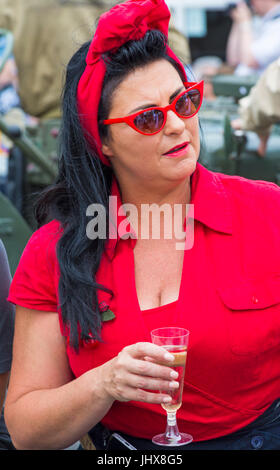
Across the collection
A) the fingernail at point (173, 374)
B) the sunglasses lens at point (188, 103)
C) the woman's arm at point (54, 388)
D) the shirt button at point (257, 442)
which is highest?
the sunglasses lens at point (188, 103)

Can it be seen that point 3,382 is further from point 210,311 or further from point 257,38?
point 257,38

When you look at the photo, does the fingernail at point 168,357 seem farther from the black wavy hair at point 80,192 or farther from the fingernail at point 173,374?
the black wavy hair at point 80,192

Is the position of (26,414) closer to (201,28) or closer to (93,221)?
(93,221)

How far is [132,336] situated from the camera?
6.89ft

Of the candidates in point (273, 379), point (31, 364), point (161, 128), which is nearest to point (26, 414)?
point (31, 364)

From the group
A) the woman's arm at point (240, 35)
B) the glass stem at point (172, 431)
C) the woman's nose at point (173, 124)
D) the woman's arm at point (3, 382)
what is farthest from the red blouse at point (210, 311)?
the woman's arm at point (240, 35)

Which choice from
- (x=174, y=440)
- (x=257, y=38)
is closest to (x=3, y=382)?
(x=174, y=440)

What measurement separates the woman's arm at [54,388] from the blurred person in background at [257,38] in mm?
3457

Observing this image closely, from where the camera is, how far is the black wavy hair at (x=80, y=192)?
2137 millimetres

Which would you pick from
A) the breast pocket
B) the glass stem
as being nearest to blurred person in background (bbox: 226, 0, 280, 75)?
the breast pocket

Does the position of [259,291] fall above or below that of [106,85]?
below

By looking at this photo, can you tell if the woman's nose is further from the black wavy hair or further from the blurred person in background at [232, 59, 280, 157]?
the blurred person in background at [232, 59, 280, 157]

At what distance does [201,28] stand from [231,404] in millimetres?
9162
